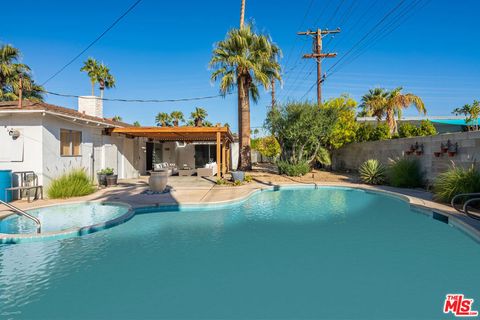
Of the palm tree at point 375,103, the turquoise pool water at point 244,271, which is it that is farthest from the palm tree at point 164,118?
the turquoise pool water at point 244,271

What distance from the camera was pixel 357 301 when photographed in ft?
11.9

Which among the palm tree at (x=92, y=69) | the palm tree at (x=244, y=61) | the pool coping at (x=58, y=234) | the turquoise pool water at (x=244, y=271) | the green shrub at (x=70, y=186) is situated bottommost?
the turquoise pool water at (x=244, y=271)

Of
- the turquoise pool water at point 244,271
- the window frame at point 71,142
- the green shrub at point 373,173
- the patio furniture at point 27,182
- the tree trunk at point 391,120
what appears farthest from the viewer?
the tree trunk at point 391,120

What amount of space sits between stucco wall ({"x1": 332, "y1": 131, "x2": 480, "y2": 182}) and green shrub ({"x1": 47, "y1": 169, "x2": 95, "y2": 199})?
1421 centimetres

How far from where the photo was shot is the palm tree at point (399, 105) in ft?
64.3

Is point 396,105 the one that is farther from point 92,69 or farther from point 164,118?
point 164,118

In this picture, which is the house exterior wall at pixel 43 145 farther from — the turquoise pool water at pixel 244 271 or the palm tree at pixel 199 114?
the palm tree at pixel 199 114

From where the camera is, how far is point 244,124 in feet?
63.2

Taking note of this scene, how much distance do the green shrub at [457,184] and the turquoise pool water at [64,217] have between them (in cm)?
987

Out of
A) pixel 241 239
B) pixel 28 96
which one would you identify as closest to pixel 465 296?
pixel 241 239

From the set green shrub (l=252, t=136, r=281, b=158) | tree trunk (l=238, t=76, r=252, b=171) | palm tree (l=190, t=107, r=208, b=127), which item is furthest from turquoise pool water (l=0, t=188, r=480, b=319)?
palm tree (l=190, t=107, r=208, b=127)

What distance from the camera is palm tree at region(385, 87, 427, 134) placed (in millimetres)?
19609

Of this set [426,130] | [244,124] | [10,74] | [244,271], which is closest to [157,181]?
[244,271]

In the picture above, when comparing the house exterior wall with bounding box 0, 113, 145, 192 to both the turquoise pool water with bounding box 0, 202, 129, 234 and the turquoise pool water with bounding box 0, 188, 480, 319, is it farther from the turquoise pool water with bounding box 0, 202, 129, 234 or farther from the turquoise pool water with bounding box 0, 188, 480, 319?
the turquoise pool water with bounding box 0, 188, 480, 319
